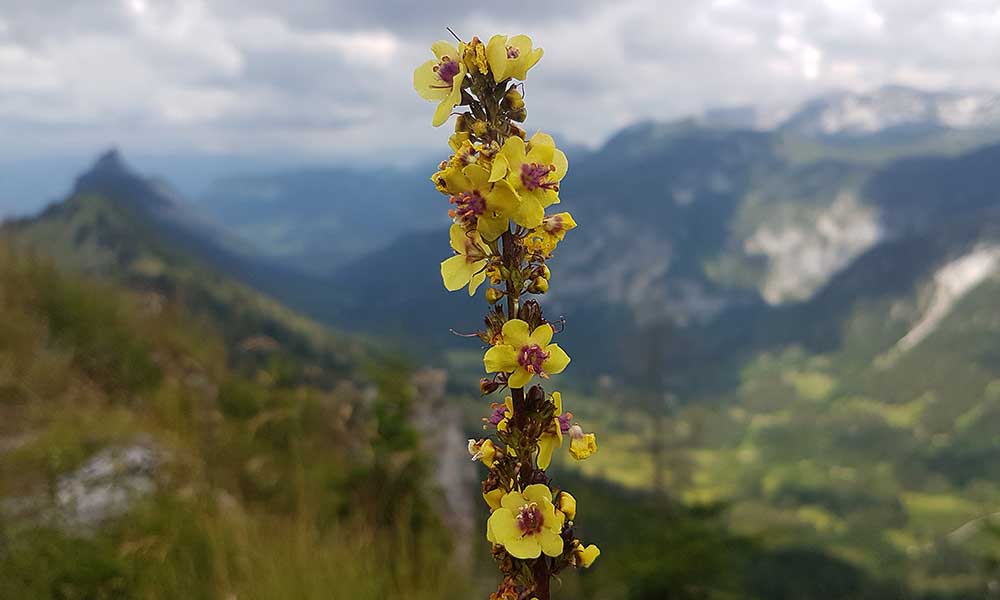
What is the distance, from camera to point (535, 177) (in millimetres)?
1716

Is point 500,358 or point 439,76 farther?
point 439,76

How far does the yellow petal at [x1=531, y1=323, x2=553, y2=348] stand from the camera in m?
1.63

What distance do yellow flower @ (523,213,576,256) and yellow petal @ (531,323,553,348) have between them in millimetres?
236

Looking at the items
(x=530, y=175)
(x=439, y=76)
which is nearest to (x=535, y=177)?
(x=530, y=175)

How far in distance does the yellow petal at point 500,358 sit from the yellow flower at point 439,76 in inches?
27.3

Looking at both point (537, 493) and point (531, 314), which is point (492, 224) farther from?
point (537, 493)

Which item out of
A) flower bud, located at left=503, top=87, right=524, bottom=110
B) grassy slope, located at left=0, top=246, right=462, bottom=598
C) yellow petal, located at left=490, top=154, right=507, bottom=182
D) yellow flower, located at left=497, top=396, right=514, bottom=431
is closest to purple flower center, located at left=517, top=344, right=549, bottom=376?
yellow flower, located at left=497, top=396, right=514, bottom=431

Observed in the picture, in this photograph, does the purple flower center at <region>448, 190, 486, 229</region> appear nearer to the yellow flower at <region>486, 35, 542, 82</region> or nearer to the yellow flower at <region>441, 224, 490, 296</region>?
the yellow flower at <region>441, 224, 490, 296</region>

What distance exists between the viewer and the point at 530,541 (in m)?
1.60

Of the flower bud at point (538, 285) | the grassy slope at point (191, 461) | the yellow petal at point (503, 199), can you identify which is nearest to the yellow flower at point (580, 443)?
the flower bud at point (538, 285)

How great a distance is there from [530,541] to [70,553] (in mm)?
4727

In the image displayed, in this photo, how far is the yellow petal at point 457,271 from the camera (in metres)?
1.79

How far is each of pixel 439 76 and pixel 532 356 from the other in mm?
902

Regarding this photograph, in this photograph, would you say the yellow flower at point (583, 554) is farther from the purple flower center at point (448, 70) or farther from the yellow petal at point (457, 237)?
the purple flower center at point (448, 70)
